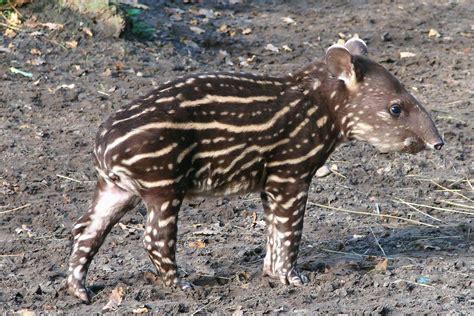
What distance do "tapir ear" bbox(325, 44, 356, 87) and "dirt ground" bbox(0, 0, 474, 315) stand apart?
1420mm

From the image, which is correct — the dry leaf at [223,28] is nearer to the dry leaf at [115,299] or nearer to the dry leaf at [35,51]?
the dry leaf at [35,51]

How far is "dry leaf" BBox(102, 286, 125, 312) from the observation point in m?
6.92

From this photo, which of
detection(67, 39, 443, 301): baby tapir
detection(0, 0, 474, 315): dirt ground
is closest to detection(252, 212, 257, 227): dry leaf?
detection(0, 0, 474, 315): dirt ground

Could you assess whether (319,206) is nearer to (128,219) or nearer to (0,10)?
(128,219)

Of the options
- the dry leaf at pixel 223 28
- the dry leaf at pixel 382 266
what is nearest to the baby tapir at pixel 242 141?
the dry leaf at pixel 382 266

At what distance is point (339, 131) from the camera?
7.50 m

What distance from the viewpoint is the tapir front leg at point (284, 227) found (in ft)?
24.2

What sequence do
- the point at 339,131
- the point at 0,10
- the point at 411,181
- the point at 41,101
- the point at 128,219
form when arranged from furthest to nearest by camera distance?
the point at 0,10
the point at 41,101
the point at 411,181
the point at 128,219
the point at 339,131

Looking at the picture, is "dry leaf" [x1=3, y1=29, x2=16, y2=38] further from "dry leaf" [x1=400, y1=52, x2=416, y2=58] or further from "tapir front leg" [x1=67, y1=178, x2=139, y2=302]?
"tapir front leg" [x1=67, y1=178, x2=139, y2=302]

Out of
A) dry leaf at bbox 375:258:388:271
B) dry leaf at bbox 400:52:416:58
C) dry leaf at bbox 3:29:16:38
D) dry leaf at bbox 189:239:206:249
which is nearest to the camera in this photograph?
dry leaf at bbox 375:258:388:271

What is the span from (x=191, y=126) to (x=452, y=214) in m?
3.15

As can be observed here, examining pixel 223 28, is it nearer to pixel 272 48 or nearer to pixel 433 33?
pixel 272 48

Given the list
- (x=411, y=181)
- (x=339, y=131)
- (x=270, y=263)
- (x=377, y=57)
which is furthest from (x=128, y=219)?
(x=377, y=57)

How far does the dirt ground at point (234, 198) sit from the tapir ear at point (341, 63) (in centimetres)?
142
